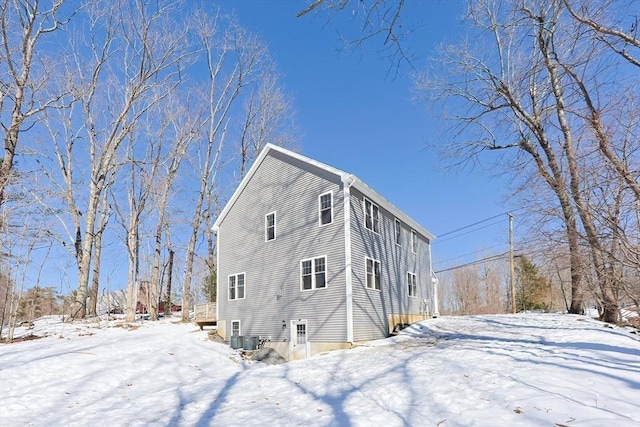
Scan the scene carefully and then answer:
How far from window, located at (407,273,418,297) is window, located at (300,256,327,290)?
6416mm

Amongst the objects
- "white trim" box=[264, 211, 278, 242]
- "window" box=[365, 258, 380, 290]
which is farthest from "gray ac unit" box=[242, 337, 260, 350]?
"window" box=[365, 258, 380, 290]

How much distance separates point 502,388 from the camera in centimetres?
634

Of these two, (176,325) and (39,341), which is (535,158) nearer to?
(39,341)

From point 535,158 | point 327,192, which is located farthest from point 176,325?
point 535,158

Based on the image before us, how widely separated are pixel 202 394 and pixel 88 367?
13.8 feet

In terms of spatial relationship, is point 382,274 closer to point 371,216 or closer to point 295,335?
point 371,216

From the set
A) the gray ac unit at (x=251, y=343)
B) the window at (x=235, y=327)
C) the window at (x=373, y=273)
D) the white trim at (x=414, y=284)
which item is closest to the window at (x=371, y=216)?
the window at (x=373, y=273)

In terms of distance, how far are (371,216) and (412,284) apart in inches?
226

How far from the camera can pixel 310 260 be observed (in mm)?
15102

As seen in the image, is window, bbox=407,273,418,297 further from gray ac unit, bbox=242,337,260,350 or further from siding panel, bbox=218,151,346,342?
gray ac unit, bbox=242,337,260,350

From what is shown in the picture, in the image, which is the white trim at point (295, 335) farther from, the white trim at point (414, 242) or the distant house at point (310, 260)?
the white trim at point (414, 242)

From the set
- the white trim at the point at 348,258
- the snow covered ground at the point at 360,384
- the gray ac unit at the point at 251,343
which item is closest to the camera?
the snow covered ground at the point at 360,384

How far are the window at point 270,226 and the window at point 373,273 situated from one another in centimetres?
427

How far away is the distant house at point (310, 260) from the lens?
1408cm
